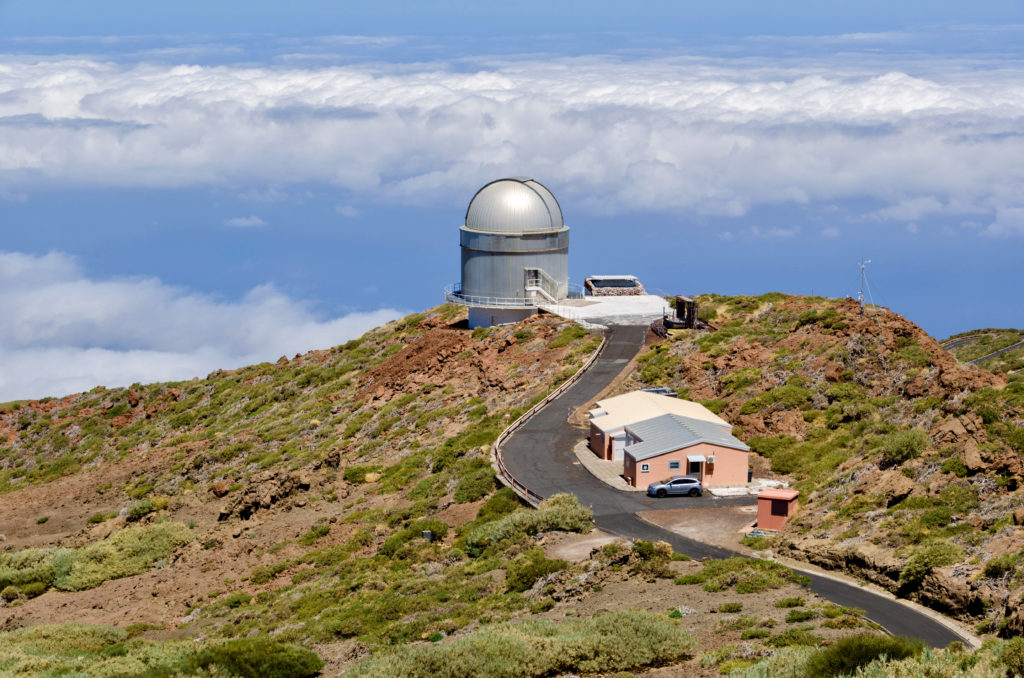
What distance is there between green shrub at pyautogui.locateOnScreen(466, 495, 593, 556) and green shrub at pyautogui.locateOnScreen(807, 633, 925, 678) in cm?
1447

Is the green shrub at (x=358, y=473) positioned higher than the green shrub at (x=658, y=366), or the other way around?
the green shrub at (x=658, y=366)

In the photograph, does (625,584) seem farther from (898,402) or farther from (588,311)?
(588,311)

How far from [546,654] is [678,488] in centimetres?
1673

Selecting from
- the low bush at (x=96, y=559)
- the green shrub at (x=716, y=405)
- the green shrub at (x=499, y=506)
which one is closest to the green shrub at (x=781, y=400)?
the green shrub at (x=716, y=405)

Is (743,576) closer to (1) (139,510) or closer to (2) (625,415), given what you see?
(2) (625,415)

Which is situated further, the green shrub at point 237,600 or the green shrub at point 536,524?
the green shrub at point 237,600

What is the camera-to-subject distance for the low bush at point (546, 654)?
22891 mm

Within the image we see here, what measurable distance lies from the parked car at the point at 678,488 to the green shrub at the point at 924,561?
37.7ft

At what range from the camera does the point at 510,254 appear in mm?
65375

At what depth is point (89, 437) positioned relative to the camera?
6994 cm

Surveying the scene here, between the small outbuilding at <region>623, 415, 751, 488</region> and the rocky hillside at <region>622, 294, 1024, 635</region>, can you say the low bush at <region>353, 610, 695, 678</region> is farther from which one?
the small outbuilding at <region>623, 415, 751, 488</region>

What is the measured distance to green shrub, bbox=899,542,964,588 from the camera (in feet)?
90.5

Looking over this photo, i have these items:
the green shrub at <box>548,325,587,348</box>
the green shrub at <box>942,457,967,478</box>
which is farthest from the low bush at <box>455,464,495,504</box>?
the green shrub at <box>548,325,587,348</box>

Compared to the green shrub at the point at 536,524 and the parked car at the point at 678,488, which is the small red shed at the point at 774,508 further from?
the green shrub at the point at 536,524
